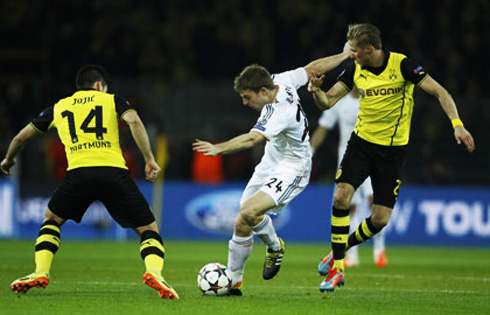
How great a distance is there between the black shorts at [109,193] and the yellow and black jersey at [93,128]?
0.08 meters

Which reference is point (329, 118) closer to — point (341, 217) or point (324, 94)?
point (341, 217)

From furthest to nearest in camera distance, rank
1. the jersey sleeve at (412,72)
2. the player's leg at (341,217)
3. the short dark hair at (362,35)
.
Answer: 1. the player's leg at (341,217)
2. the jersey sleeve at (412,72)
3. the short dark hair at (362,35)

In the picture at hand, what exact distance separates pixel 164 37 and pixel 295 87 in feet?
43.1

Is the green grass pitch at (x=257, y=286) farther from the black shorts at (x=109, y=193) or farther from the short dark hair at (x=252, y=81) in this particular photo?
the short dark hair at (x=252, y=81)

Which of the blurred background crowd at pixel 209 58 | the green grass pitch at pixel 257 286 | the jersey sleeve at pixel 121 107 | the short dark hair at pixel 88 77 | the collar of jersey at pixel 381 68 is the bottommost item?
the green grass pitch at pixel 257 286

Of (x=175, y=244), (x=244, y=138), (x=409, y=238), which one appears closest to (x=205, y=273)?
(x=244, y=138)

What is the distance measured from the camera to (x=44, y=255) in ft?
26.5

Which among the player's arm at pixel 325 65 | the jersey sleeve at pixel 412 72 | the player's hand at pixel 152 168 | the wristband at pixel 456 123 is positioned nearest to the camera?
the player's hand at pixel 152 168

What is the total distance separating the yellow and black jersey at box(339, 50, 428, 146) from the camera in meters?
8.98

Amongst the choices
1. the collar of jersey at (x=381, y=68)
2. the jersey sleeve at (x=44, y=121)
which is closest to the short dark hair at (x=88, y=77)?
the jersey sleeve at (x=44, y=121)

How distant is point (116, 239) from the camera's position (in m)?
18.9

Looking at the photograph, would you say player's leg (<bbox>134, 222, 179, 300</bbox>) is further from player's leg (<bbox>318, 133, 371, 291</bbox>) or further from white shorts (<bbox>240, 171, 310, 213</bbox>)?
player's leg (<bbox>318, 133, 371, 291</bbox>)

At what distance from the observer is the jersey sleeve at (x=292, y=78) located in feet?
28.9

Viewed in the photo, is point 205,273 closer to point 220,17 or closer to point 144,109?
point 144,109
